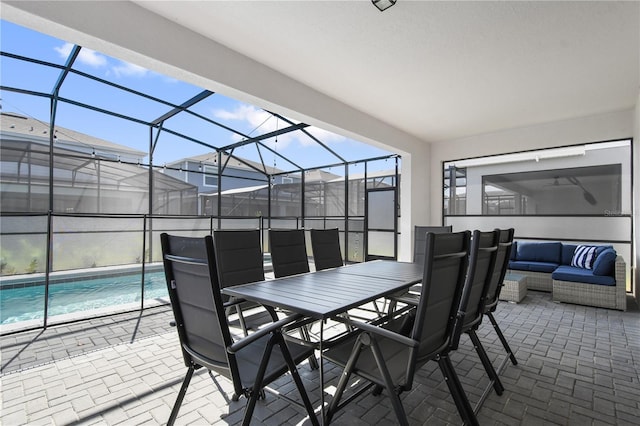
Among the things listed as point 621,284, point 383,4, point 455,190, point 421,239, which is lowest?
point 621,284

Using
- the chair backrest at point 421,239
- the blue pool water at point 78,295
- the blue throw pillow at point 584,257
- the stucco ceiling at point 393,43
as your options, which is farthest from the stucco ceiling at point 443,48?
the blue pool water at point 78,295

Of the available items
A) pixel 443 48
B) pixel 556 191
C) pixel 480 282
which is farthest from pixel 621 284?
pixel 443 48

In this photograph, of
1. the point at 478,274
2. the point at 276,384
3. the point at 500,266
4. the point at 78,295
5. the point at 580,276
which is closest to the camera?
the point at 478,274

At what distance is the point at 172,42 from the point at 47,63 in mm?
2448

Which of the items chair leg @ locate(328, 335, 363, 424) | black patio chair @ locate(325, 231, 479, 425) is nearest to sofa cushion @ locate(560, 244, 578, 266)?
black patio chair @ locate(325, 231, 479, 425)

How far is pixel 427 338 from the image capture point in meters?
1.58

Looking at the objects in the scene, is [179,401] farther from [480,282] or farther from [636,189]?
[636,189]

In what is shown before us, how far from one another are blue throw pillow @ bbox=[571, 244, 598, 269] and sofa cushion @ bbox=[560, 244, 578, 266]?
133 millimetres

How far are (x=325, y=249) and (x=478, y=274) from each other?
76.3 inches

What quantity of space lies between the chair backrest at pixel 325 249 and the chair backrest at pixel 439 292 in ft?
6.36

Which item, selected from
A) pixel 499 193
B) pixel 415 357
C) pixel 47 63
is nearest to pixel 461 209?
pixel 499 193

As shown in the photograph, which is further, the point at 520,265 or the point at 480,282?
the point at 520,265

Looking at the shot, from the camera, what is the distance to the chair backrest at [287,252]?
3143mm

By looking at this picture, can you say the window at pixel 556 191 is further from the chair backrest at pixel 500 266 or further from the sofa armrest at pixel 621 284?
the chair backrest at pixel 500 266
